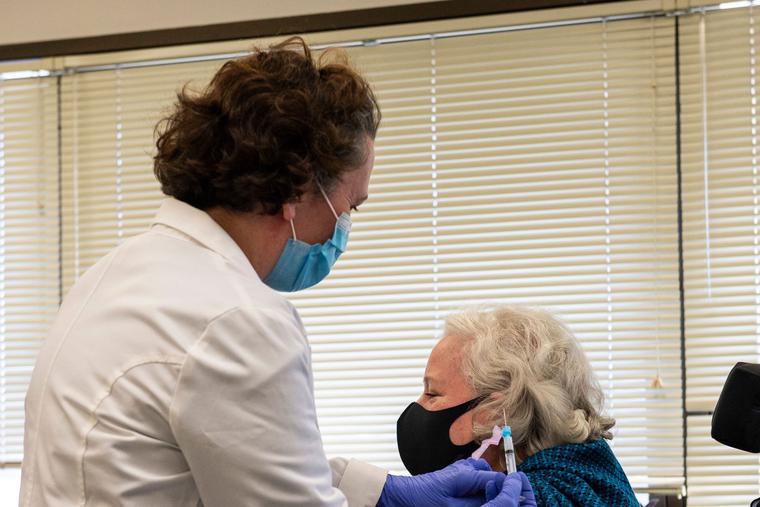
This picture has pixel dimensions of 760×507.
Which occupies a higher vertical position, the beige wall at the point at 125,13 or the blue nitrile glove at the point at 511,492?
the beige wall at the point at 125,13

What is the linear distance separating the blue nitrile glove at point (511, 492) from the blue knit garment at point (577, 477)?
0.07 m

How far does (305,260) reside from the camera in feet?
4.76

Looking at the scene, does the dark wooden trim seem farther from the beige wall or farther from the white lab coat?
the white lab coat

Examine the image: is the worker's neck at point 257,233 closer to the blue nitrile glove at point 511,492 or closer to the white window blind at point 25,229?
the blue nitrile glove at point 511,492

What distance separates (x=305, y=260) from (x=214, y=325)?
31 centimetres

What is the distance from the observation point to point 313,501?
47.3 inches

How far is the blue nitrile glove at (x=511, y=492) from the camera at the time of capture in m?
1.63

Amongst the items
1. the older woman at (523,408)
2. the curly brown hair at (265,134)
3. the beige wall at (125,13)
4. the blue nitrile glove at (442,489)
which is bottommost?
the blue nitrile glove at (442,489)

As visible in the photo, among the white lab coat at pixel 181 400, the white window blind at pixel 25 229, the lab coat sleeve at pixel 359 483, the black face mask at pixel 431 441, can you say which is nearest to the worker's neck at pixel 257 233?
the white lab coat at pixel 181 400

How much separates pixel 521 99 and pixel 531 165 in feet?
0.73

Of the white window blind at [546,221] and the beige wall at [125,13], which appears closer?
the white window blind at [546,221]

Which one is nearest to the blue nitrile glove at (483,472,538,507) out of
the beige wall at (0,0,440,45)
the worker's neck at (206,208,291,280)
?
the worker's neck at (206,208,291,280)

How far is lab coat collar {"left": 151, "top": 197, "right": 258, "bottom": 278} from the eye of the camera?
1.28 metres

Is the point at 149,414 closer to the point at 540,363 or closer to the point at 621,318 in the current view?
the point at 540,363
